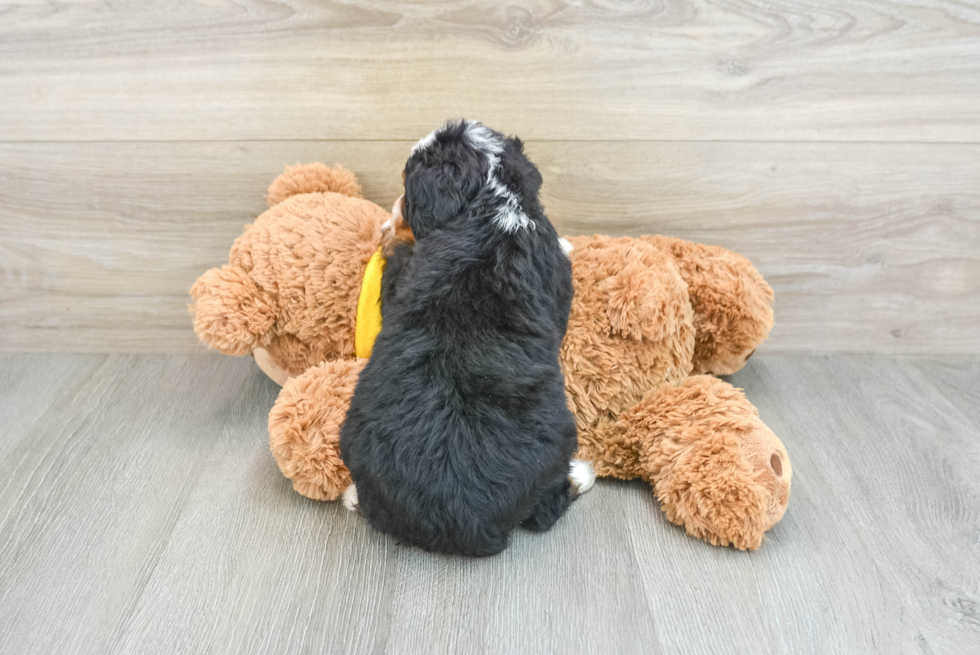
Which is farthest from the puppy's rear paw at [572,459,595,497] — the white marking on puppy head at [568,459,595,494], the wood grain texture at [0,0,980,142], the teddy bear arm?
the wood grain texture at [0,0,980,142]

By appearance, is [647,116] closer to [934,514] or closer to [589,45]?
[589,45]

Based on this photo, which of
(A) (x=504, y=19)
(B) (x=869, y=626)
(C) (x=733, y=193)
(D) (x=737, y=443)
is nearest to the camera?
(B) (x=869, y=626)

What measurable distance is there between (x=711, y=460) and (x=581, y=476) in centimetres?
19

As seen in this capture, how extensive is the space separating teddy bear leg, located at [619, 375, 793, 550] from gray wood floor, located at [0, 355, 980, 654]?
4cm

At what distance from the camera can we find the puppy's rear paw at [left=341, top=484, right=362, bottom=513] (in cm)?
91

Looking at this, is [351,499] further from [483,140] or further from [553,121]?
[553,121]

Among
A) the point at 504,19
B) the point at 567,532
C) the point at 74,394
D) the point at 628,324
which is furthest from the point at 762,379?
the point at 74,394

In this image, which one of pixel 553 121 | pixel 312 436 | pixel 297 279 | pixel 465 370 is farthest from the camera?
pixel 553 121

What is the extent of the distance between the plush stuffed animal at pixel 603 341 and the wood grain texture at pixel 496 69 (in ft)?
0.58

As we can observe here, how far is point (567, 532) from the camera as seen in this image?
90 cm

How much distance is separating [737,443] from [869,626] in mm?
250

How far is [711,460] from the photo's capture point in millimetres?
873

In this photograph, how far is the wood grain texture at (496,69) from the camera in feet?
3.49

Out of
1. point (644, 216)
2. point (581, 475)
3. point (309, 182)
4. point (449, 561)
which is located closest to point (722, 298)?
point (644, 216)
